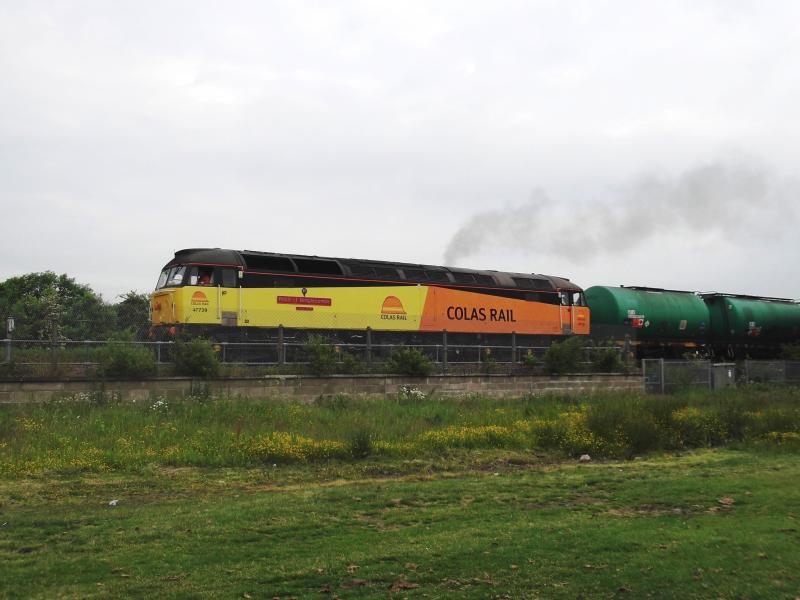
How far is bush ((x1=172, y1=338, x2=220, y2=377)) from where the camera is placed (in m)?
19.7

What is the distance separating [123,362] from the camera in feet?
61.8

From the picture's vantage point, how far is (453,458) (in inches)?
618

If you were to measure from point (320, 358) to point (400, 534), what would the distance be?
12826 millimetres

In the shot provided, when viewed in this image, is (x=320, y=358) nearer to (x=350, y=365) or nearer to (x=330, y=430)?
(x=350, y=365)

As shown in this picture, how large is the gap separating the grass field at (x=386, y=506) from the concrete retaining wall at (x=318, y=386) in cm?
74

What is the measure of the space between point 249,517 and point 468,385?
15.4 m

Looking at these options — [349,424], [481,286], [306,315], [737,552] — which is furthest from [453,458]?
[481,286]

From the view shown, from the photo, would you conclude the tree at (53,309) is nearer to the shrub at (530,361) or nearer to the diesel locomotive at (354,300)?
the diesel locomotive at (354,300)

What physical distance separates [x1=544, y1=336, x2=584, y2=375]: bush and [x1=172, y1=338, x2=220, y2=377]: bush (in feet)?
41.6

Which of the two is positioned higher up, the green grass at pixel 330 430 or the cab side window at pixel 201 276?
the cab side window at pixel 201 276

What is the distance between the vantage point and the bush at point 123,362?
18.8 meters

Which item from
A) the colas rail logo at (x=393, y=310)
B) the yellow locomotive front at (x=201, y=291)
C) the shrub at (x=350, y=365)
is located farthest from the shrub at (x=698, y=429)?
the yellow locomotive front at (x=201, y=291)

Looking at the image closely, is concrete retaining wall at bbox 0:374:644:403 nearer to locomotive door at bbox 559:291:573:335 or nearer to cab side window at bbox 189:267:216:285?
cab side window at bbox 189:267:216:285

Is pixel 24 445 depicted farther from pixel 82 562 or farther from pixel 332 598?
pixel 332 598
